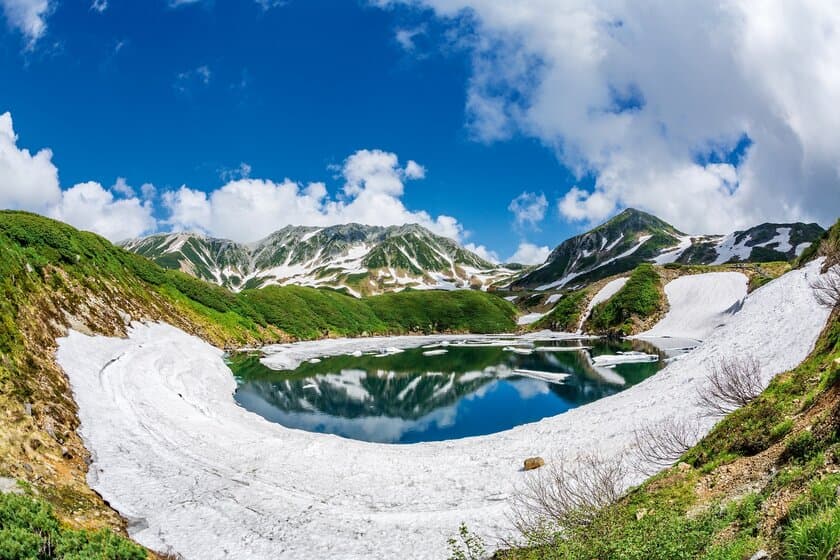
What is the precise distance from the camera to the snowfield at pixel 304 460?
699 inches

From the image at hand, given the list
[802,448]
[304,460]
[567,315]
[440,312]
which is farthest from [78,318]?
[440,312]

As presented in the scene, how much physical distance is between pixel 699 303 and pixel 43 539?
353 feet

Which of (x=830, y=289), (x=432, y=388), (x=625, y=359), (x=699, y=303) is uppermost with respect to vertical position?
(x=699, y=303)

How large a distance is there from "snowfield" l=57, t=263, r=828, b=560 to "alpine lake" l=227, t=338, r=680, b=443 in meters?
5.46

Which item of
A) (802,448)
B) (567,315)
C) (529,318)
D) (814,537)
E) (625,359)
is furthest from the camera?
(529,318)

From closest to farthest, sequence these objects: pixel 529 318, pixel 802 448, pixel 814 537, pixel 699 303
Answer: pixel 814 537, pixel 802 448, pixel 699 303, pixel 529 318

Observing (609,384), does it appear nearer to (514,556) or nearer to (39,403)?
(514,556)

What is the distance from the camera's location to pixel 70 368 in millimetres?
32438

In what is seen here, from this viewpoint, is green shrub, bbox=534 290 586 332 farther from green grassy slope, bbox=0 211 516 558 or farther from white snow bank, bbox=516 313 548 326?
white snow bank, bbox=516 313 548 326

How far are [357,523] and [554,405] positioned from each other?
28.6 metres

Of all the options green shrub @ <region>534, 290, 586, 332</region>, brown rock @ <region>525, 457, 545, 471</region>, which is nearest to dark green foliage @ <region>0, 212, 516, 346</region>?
green shrub @ <region>534, 290, 586, 332</region>

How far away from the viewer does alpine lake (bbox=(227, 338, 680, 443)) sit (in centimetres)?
3884

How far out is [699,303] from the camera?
3718 inches

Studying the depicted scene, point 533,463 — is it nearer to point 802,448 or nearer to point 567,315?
point 802,448
